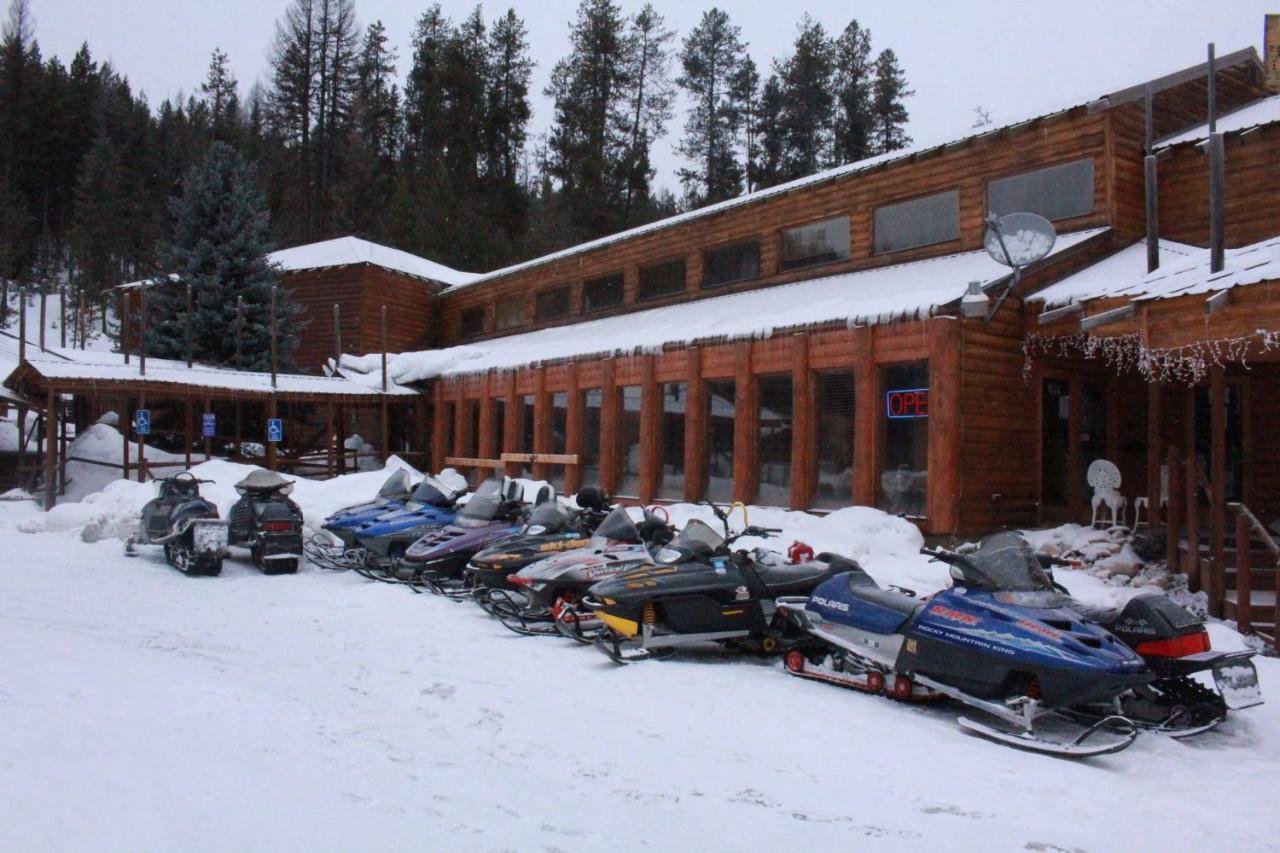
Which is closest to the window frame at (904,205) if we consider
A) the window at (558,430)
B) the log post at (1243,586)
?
the window at (558,430)

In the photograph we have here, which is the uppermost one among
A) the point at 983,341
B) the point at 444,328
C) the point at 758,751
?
the point at 444,328

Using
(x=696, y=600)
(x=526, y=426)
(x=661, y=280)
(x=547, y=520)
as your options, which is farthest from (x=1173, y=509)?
(x=526, y=426)

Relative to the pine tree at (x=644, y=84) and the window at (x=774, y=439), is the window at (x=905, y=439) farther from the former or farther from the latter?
the pine tree at (x=644, y=84)

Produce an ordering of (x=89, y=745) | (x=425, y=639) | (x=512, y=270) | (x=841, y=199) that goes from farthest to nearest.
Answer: (x=512, y=270) < (x=841, y=199) < (x=425, y=639) < (x=89, y=745)

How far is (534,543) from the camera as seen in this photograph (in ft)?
26.9

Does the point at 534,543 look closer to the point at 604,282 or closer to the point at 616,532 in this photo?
the point at 616,532

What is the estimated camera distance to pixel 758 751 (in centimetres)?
430

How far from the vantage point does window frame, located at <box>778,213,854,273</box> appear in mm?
14742

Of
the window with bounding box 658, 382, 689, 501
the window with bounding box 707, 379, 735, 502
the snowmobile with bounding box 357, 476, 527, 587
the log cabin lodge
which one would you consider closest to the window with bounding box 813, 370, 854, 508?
the log cabin lodge

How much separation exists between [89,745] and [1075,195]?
40.3 ft

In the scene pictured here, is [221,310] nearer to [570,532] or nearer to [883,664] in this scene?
[570,532]

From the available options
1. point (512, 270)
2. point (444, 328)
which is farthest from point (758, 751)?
point (444, 328)

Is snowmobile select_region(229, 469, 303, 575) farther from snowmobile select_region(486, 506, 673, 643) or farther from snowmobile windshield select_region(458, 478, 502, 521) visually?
snowmobile select_region(486, 506, 673, 643)

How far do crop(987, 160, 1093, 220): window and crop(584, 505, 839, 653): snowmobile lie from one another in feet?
26.0
